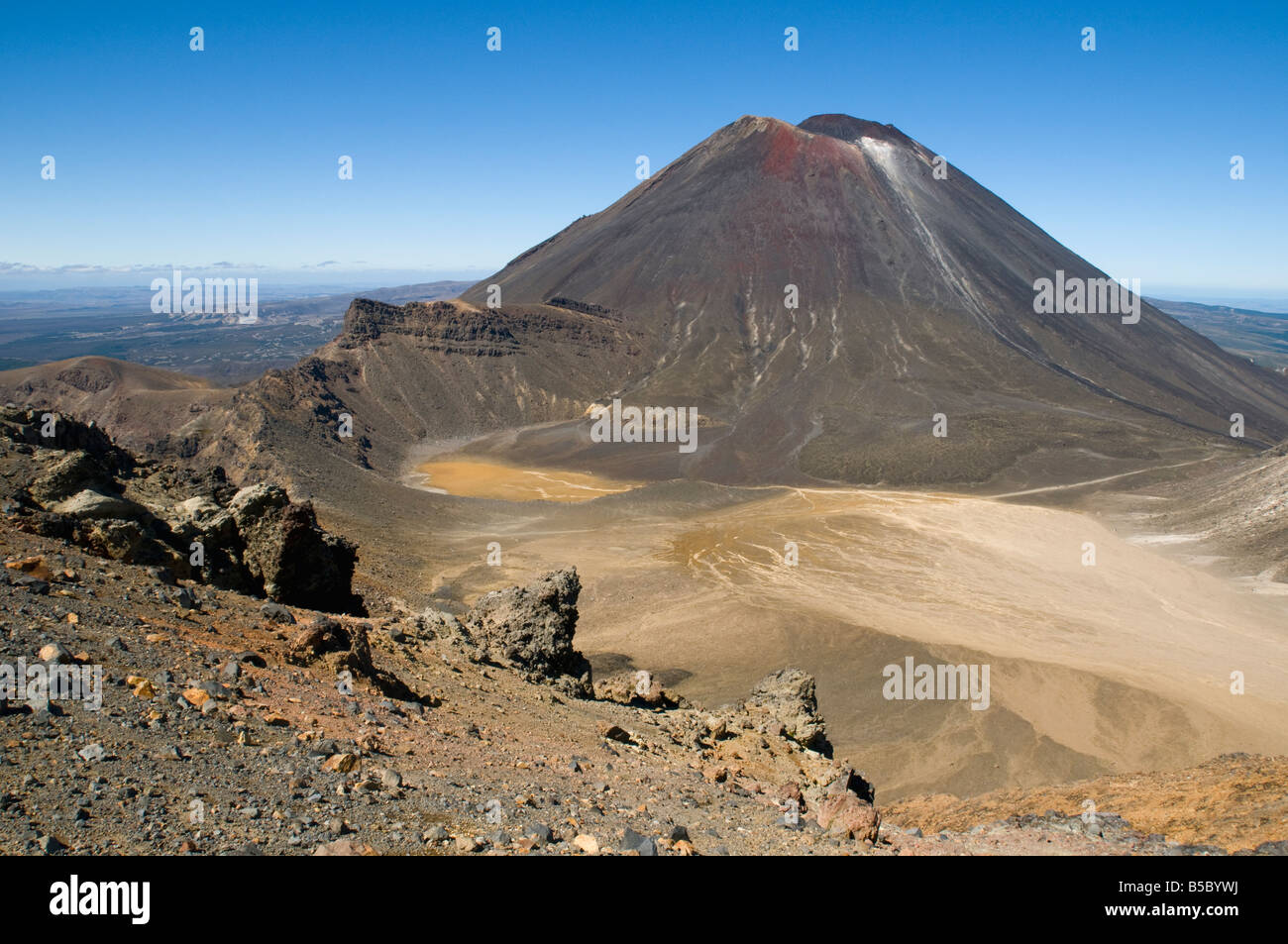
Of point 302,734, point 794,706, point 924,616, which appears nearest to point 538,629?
point 794,706

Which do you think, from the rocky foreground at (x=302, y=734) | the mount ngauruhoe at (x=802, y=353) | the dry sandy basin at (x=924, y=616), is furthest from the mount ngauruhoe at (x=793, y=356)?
the rocky foreground at (x=302, y=734)

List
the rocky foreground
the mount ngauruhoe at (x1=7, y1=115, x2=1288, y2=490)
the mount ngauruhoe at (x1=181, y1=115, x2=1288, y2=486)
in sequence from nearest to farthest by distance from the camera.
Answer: the rocky foreground → the mount ngauruhoe at (x1=7, y1=115, x2=1288, y2=490) → the mount ngauruhoe at (x1=181, y1=115, x2=1288, y2=486)

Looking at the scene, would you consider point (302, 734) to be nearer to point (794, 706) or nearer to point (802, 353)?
point (794, 706)

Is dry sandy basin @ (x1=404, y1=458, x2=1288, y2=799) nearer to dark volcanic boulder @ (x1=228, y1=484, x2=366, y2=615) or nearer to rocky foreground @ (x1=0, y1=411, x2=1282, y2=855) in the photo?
rocky foreground @ (x1=0, y1=411, x2=1282, y2=855)

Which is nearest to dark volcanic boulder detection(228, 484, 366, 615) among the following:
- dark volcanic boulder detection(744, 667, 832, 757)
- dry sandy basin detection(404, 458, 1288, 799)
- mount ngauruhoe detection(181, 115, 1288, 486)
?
dark volcanic boulder detection(744, 667, 832, 757)

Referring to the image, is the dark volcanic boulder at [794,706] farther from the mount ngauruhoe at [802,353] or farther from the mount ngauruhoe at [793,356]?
the mount ngauruhoe at [802,353]
